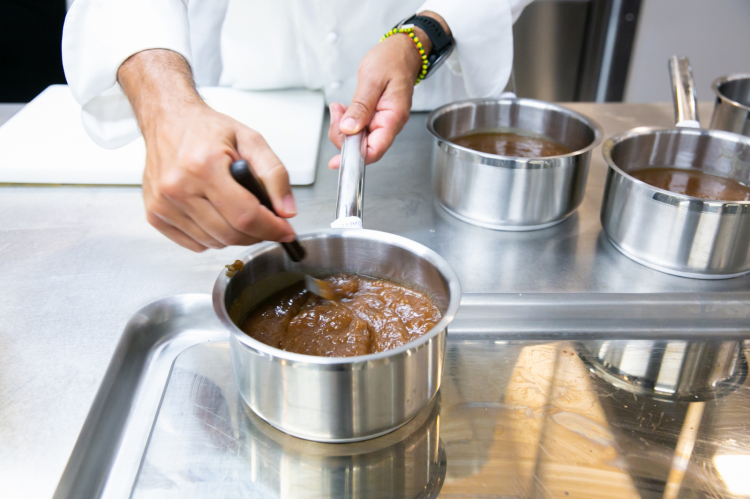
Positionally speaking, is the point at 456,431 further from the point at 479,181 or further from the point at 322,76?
the point at 322,76

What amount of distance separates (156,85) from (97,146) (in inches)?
19.0

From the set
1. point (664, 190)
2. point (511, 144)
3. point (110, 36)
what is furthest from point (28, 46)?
point (664, 190)

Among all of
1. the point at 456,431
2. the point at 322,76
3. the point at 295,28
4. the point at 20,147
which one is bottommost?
the point at 456,431

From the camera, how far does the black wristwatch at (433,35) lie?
3.98 ft

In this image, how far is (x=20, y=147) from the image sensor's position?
1.19 metres

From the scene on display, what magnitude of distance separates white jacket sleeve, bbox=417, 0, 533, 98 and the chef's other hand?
0.69 metres

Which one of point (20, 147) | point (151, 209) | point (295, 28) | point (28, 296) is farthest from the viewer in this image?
point (295, 28)

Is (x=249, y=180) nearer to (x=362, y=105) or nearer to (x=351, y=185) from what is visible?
(x=351, y=185)

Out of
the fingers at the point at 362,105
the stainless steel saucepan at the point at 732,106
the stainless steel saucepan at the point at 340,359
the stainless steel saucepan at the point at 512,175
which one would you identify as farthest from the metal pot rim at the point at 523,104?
the stainless steel saucepan at the point at 732,106

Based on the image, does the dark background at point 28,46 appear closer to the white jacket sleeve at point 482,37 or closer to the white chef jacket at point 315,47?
the white chef jacket at point 315,47

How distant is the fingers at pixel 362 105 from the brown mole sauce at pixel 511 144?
0.65ft

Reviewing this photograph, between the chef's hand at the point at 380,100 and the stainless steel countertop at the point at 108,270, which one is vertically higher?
the chef's hand at the point at 380,100

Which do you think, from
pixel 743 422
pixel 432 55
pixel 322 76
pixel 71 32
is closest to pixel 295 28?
pixel 322 76

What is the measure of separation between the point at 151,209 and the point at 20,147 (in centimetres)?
68
